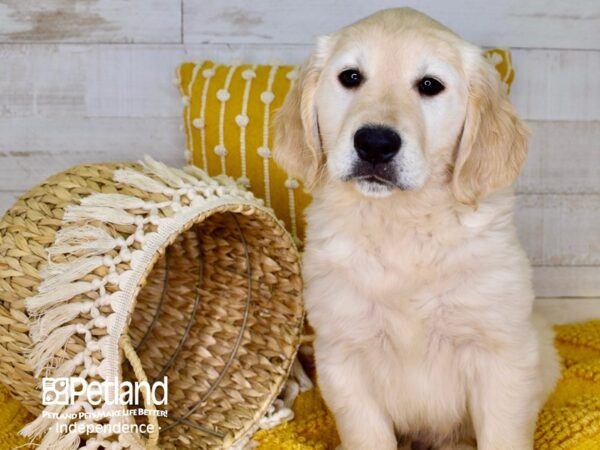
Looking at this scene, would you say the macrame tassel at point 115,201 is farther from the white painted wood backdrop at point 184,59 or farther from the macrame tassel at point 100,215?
the white painted wood backdrop at point 184,59

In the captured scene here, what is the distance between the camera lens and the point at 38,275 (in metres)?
1.85

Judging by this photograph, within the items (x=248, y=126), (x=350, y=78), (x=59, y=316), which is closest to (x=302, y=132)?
(x=350, y=78)

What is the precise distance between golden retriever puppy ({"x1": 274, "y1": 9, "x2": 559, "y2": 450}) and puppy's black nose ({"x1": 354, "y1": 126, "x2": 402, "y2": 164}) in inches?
0.4

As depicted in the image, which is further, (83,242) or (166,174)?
(166,174)

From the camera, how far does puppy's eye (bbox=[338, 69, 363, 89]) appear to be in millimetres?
1725

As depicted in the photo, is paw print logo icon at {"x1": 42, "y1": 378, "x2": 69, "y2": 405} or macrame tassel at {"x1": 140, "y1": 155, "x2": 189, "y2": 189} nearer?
paw print logo icon at {"x1": 42, "y1": 378, "x2": 69, "y2": 405}

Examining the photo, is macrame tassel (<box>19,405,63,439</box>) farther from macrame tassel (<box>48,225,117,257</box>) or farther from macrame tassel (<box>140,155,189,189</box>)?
macrame tassel (<box>140,155,189,189</box>)

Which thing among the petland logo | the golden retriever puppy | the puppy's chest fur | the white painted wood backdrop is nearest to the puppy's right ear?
the golden retriever puppy

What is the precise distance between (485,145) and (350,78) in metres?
0.33

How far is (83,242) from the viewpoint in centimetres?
183

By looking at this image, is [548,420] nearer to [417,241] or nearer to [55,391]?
[417,241]

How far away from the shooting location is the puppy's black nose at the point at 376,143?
60.7 inches

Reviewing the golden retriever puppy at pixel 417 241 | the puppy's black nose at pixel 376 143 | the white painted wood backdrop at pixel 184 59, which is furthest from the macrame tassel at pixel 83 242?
the white painted wood backdrop at pixel 184 59

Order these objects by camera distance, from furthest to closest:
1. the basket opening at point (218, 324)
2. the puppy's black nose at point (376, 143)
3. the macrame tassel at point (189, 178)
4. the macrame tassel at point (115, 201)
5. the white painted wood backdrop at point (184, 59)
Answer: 1. the white painted wood backdrop at point (184, 59)
2. the basket opening at point (218, 324)
3. the macrame tassel at point (189, 178)
4. the macrame tassel at point (115, 201)
5. the puppy's black nose at point (376, 143)
